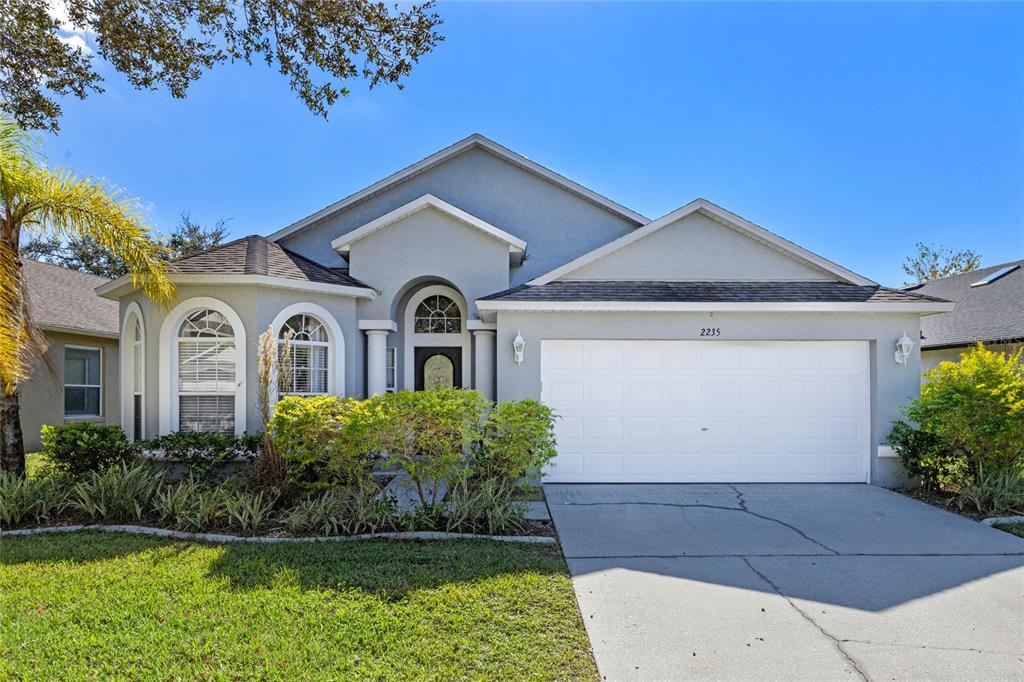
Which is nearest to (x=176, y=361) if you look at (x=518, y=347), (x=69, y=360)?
(x=518, y=347)

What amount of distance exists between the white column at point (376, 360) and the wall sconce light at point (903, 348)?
10.1 metres

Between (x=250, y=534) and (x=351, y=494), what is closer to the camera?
(x=250, y=534)

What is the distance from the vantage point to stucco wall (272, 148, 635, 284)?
1391cm

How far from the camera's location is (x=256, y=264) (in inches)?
395

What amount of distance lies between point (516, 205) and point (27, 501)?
1133cm

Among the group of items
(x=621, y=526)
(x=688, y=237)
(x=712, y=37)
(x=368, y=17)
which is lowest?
(x=621, y=526)

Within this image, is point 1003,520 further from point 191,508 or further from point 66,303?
point 66,303

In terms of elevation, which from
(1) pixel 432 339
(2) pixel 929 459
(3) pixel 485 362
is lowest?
(2) pixel 929 459

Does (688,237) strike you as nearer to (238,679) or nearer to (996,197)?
(238,679)

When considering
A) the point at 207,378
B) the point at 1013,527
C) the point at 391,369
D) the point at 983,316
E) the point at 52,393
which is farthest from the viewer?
the point at 983,316

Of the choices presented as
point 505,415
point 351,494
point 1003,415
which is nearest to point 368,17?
point 505,415

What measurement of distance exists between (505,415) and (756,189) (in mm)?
13605

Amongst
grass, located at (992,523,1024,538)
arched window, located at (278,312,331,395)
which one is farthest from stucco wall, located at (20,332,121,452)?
grass, located at (992,523,1024,538)

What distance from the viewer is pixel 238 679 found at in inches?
141
